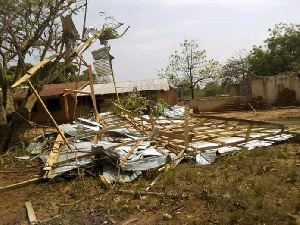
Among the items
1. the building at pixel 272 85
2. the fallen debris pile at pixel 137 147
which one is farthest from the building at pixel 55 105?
the building at pixel 272 85

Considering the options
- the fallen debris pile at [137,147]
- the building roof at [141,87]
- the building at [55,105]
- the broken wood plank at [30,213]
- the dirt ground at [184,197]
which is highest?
the building roof at [141,87]

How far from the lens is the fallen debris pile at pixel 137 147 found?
629 cm

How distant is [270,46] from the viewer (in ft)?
113

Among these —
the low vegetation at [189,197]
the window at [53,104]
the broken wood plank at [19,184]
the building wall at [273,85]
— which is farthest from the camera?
the building wall at [273,85]

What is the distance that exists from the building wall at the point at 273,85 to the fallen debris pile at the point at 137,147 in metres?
15.2

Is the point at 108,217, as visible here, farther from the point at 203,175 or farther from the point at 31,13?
the point at 31,13

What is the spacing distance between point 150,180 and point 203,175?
40.6 inches

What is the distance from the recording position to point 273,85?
79.2 feet

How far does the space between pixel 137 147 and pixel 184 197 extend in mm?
2644

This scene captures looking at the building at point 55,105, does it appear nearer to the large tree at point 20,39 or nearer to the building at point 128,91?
the building at point 128,91

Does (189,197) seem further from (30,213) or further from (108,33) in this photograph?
(108,33)

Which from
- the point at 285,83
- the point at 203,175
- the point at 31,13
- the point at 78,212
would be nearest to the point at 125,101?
the point at 31,13

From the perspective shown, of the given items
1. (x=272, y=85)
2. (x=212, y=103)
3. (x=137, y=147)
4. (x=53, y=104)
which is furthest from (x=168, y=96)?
(x=137, y=147)

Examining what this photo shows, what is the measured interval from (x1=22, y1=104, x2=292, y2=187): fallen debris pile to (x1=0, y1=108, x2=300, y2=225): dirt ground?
0.22 meters
